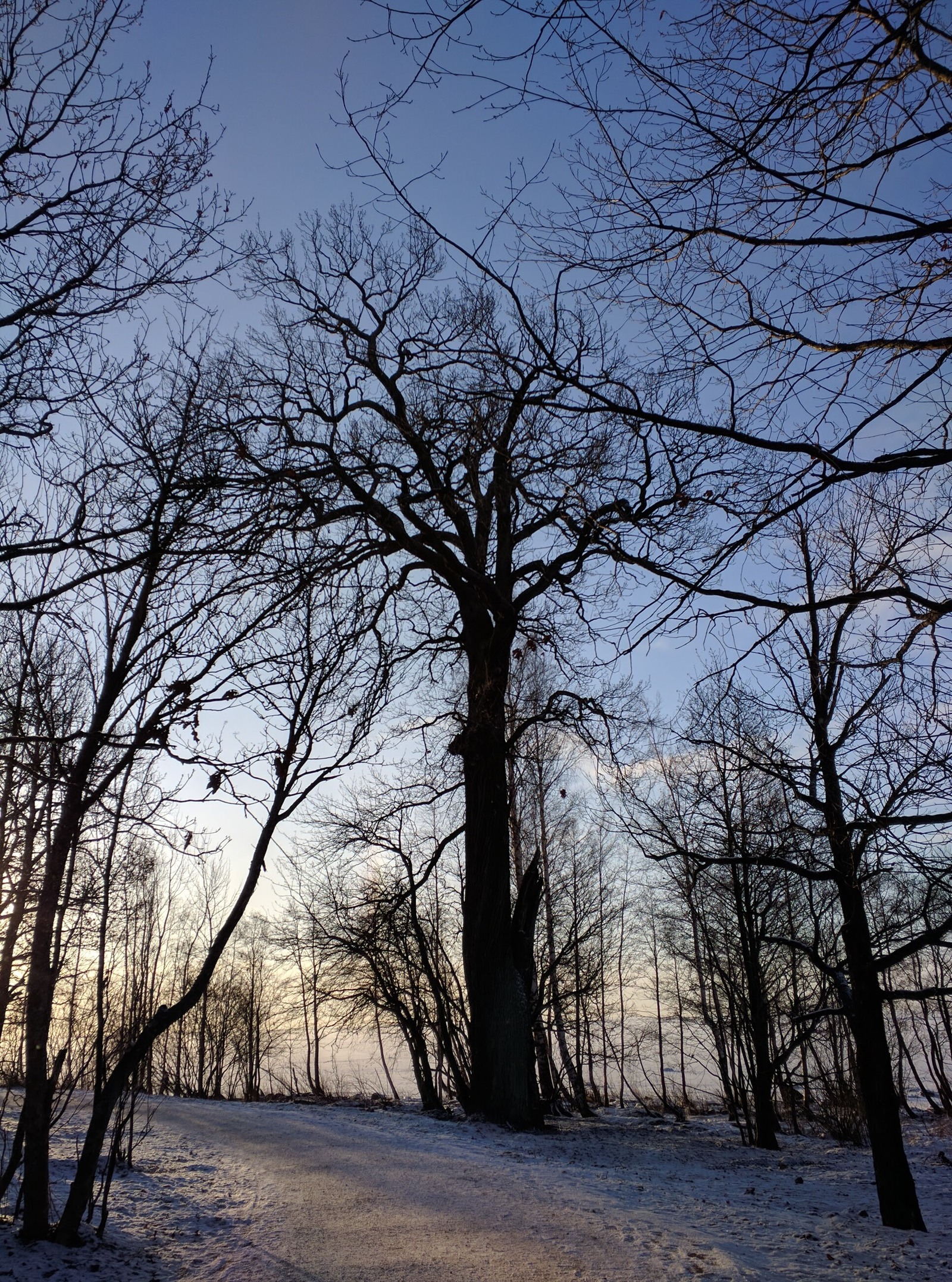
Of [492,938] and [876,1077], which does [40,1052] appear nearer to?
[876,1077]

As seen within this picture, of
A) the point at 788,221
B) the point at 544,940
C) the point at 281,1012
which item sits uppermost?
the point at 788,221

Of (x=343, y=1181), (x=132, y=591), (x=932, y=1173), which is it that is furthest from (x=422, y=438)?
(x=932, y=1173)

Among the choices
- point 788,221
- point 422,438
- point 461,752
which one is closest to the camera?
point 788,221

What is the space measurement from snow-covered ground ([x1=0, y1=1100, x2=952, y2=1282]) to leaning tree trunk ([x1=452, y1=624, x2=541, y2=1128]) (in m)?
0.64

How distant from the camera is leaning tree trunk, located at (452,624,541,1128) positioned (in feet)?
34.6

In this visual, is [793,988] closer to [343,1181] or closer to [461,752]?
[461,752]

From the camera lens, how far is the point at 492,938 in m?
10.9

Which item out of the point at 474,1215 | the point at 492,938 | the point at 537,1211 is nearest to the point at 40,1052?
the point at 474,1215

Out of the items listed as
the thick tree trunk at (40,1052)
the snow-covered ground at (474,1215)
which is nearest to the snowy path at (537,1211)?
the snow-covered ground at (474,1215)

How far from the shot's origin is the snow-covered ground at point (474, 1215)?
4.61 meters

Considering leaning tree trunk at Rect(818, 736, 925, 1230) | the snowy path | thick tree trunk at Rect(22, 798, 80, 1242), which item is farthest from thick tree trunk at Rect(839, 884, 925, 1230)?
thick tree trunk at Rect(22, 798, 80, 1242)

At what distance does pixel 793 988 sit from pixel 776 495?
16613 mm

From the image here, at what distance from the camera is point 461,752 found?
34.9ft

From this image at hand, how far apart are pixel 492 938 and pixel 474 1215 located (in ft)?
17.4
